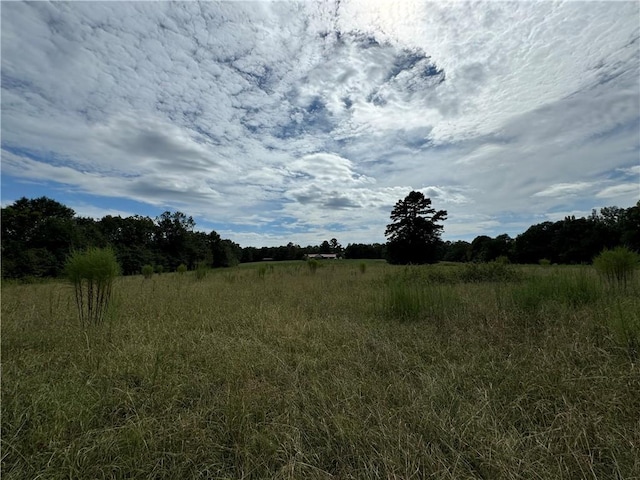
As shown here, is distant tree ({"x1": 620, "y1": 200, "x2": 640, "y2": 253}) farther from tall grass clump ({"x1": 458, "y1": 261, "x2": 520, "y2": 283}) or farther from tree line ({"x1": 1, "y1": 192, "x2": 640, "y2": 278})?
tall grass clump ({"x1": 458, "y1": 261, "x2": 520, "y2": 283})

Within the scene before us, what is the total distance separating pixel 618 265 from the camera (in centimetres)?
648

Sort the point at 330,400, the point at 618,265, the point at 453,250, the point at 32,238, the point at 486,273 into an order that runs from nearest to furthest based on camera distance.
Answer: the point at 330,400 → the point at 618,265 → the point at 486,273 → the point at 32,238 → the point at 453,250

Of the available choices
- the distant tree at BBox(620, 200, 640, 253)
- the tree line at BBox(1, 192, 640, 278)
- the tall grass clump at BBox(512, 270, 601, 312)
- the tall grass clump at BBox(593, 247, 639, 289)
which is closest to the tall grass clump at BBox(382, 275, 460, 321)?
the tall grass clump at BBox(512, 270, 601, 312)

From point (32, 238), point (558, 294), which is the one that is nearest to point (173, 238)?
point (32, 238)

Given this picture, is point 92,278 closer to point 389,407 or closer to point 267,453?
point 267,453

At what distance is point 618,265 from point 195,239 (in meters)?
57.5

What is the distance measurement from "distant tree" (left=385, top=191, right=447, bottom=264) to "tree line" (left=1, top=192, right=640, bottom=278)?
12 cm

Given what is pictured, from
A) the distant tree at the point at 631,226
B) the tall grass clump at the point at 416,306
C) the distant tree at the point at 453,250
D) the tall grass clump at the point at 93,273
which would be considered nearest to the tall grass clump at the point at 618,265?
the tall grass clump at the point at 416,306

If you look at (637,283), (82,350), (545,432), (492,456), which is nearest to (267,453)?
(492,456)

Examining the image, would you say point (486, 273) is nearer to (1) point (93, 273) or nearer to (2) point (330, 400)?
(2) point (330, 400)

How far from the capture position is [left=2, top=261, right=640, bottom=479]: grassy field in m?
1.64

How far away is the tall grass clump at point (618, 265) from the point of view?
6.44 meters

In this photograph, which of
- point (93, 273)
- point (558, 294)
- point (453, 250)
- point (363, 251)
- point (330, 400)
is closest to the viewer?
point (330, 400)

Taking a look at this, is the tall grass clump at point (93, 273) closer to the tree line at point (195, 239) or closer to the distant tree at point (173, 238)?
the tree line at point (195, 239)
